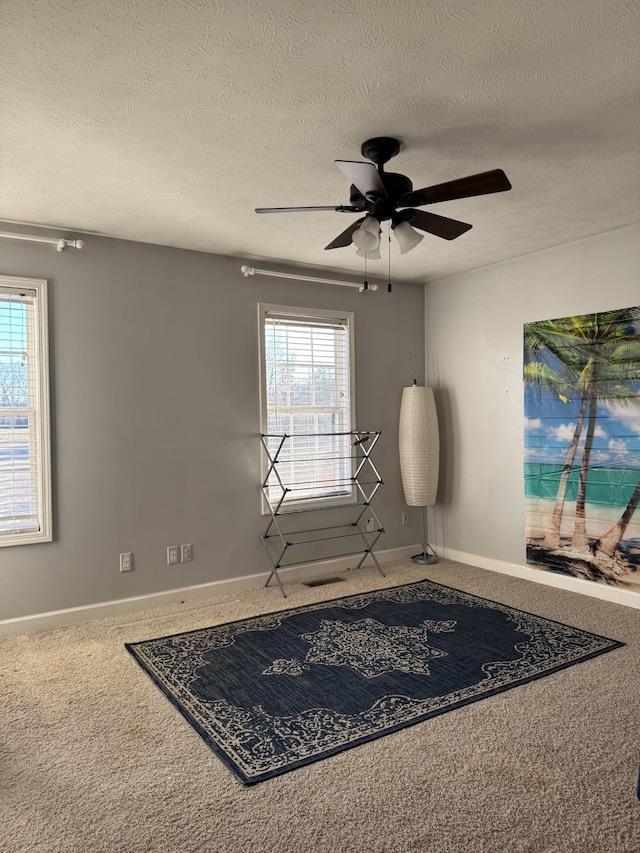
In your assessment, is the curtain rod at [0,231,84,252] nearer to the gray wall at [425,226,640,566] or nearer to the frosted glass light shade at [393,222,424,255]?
the frosted glass light shade at [393,222,424,255]

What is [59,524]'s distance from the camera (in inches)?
156

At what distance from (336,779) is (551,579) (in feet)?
9.46

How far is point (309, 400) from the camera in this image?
5074 mm

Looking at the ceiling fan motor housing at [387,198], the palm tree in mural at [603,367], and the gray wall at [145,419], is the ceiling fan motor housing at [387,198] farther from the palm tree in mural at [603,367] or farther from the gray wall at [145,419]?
the palm tree in mural at [603,367]

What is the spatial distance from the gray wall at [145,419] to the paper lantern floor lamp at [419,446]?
3.81ft

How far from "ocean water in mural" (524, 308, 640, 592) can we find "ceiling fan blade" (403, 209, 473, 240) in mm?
1817

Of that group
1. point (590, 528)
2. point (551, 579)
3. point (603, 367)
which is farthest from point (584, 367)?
point (551, 579)

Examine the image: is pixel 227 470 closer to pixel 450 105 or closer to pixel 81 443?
pixel 81 443

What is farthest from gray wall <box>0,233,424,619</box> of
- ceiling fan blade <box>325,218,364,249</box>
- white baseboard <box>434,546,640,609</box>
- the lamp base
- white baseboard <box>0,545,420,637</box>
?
white baseboard <box>434,546,640,609</box>

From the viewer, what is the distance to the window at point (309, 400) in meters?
4.89

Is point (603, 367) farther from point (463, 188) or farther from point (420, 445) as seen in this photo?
point (463, 188)

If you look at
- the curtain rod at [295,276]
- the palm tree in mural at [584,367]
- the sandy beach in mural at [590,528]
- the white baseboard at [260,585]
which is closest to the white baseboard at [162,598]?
the white baseboard at [260,585]

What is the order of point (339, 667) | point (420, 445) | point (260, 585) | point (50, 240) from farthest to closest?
point (420, 445), point (260, 585), point (50, 240), point (339, 667)

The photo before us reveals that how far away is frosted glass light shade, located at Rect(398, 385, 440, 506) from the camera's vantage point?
17.3ft
